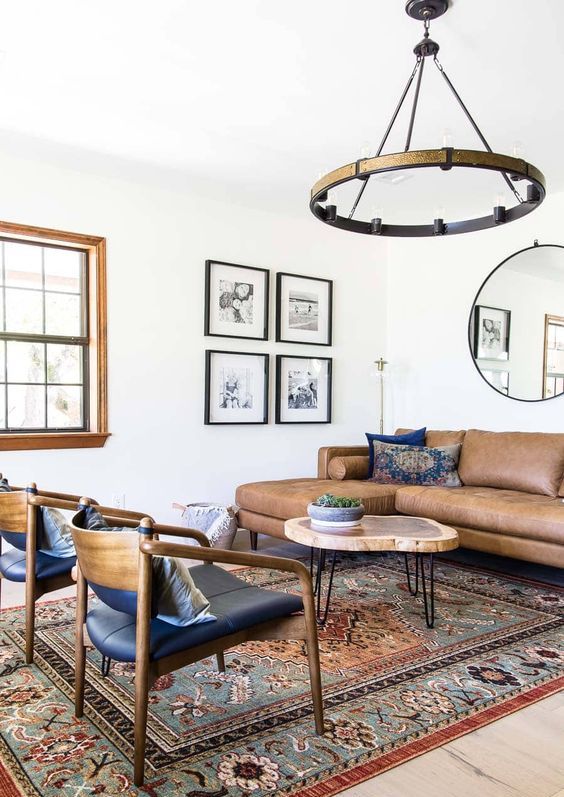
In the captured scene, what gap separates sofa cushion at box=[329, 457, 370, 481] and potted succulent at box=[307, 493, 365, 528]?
5.74ft

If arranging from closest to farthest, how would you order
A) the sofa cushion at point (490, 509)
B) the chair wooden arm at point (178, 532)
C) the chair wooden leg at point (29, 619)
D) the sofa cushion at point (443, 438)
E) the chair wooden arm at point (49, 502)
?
the chair wooden arm at point (178, 532) < the chair wooden arm at point (49, 502) < the chair wooden leg at point (29, 619) < the sofa cushion at point (490, 509) < the sofa cushion at point (443, 438)

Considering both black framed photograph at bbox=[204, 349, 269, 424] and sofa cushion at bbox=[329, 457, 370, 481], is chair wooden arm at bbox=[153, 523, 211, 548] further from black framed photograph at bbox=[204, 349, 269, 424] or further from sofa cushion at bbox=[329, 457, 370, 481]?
black framed photograph at bbox=[204, 349, 269, 424]

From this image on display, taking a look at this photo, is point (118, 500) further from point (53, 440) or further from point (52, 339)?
point (52, 339)

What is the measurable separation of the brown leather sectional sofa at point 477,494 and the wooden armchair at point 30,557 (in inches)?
72.5

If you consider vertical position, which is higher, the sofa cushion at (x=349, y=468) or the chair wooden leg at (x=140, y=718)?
the sofa cushion at (x=349, y=468)

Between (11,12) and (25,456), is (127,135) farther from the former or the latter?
(25,456)

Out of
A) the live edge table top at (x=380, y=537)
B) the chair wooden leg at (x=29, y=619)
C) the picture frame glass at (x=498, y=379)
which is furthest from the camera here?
the picture frame glass at (x=498, y=379)

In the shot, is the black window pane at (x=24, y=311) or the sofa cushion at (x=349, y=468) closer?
the black window pane at (x=24, y=311)

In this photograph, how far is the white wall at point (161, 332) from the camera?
4262 millimetres

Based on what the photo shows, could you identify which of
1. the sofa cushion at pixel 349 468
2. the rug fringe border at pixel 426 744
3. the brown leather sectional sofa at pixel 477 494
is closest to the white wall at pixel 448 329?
the brown leather sectional sofa at pixel 477 494

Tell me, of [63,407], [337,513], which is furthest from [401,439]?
[63,407]

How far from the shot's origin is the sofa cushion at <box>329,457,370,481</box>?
4805mm

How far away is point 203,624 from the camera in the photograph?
6.13ft

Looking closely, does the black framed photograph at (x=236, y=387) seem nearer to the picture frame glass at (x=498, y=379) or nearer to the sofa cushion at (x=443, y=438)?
the sofa cushion at (x=443, y=438)
